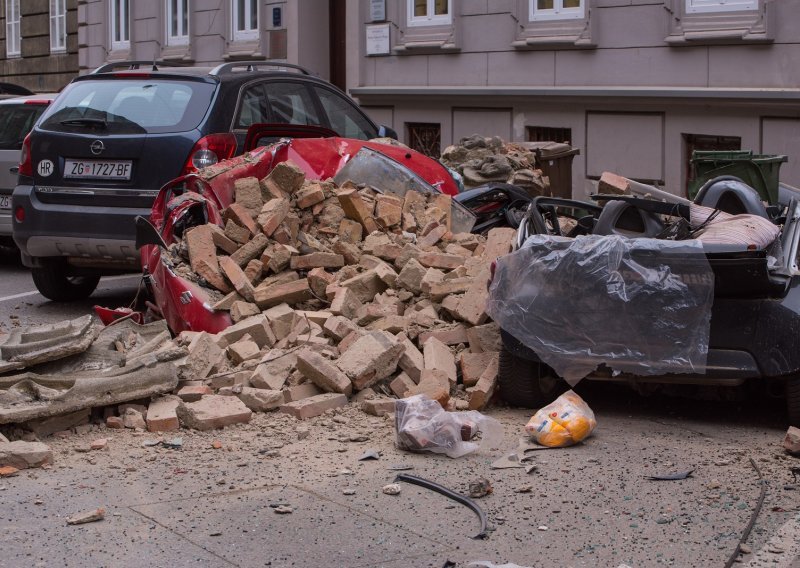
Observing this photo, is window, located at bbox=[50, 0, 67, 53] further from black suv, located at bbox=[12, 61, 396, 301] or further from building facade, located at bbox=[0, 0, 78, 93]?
black suv, located at bbox=[12, 61, 396, 301]

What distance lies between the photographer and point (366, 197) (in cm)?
867

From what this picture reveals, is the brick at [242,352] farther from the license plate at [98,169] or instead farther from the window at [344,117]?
the window at [344,117]

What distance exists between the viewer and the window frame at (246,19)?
21719 millimetres

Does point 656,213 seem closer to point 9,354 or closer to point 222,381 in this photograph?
point 222,381

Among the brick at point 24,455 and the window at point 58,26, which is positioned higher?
the window at point 58,26

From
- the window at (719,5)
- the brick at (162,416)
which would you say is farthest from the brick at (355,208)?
the window at (719,5)

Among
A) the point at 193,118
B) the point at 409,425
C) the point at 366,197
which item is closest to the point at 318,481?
the point at 409,425

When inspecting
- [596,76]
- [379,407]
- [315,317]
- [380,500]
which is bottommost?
[380,500]

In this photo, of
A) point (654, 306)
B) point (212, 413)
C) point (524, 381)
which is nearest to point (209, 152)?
point (212, 413)

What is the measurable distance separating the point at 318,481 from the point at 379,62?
47.3 ft

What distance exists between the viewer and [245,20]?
22.2m

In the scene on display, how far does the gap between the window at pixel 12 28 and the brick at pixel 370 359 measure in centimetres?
2780

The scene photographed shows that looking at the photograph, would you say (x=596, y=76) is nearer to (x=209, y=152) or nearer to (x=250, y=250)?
(x=209, y=152)

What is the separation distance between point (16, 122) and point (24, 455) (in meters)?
8.34
